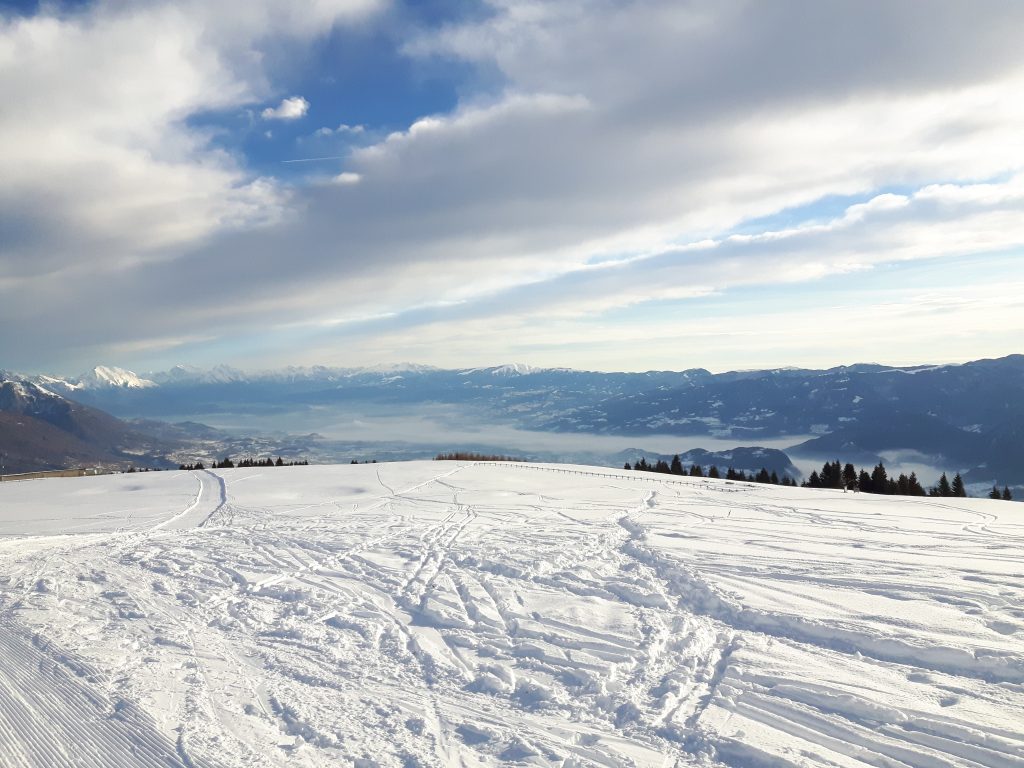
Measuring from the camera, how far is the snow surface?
21.2ft

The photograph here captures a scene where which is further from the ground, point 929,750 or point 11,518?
point 929,750

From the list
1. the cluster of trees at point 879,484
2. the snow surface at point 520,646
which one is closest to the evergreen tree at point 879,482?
the cluster of trees at point 879,484

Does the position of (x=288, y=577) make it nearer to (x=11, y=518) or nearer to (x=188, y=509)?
(x=188, y=509)

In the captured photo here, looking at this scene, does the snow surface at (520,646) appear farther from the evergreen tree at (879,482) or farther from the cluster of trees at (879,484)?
the cluster of trees at (879,484)

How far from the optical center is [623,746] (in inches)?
251

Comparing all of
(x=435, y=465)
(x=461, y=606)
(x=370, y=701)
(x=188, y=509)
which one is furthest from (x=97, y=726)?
(x=435, y=465)

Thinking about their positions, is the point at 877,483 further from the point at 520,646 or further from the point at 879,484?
the point at 520,646

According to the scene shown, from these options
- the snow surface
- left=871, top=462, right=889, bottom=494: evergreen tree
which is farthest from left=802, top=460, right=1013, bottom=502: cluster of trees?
the snow surface

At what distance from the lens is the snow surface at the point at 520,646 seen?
21.2ft

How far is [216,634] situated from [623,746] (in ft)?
24.5

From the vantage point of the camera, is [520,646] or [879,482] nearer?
[520,646]

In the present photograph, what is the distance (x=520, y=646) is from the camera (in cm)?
920

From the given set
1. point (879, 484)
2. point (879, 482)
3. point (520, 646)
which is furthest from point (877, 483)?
point (520, 646)

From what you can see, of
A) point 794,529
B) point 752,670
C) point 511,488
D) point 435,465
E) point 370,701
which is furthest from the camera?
point 435,465
